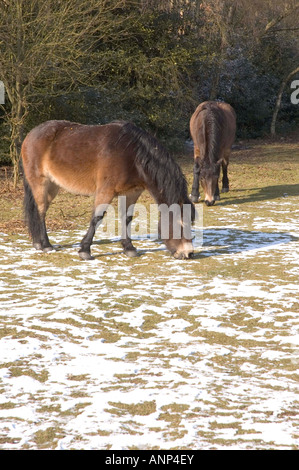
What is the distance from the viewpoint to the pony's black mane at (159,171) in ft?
23.0

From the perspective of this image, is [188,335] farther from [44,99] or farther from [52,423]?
[44,99]

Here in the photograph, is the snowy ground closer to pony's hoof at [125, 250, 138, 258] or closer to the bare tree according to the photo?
pony's hoof at [125, 250, 138, 258]

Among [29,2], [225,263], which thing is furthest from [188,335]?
[29,2]

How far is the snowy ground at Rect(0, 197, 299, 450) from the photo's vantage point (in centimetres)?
343

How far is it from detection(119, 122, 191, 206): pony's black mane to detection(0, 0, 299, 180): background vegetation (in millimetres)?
5806

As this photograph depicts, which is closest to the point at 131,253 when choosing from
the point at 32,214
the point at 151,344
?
the point at 32,214

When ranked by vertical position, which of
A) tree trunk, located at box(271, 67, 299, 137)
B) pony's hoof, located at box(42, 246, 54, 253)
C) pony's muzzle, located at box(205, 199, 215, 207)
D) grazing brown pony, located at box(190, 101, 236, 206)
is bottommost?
pony's hoof, located at box(42, 246, 54, 253)

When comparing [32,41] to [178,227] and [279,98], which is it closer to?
[178,227]

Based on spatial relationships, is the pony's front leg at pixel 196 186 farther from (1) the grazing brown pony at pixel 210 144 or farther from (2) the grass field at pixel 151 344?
(2) the grass field at pixel 151 344

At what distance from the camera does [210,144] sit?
10125mm

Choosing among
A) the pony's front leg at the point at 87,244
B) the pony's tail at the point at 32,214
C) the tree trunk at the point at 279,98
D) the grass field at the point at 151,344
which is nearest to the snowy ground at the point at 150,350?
the grass field at the point at 151,344

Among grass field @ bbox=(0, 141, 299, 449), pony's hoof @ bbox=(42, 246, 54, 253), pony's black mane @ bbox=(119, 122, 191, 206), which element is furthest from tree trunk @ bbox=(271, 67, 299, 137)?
pony's hoof @ bbox=(42, 246, 54, 253)

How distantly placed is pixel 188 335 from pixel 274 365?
0.82m

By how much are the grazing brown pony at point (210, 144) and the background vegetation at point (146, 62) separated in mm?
3386
